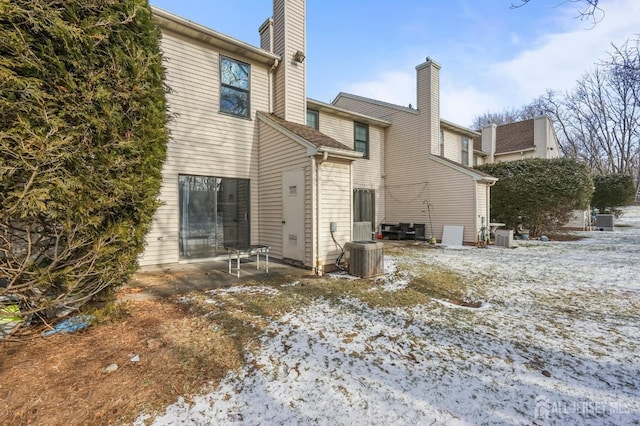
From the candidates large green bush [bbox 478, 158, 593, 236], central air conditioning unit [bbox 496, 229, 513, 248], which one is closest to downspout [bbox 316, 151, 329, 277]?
central air conditioning unit [bbox 496, 229, 513, 248]

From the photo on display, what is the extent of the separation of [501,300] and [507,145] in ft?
70.1

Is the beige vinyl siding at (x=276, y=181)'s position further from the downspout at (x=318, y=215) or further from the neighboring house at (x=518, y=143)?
the neighboring house at (x=518, y=143)

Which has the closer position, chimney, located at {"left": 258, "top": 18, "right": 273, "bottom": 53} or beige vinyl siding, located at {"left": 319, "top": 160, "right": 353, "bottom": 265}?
beige vinyl siding, located at {"left": 319, "top": 160, "right": 353, "bottom": 265}

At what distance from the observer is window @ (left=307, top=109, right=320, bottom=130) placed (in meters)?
11.0

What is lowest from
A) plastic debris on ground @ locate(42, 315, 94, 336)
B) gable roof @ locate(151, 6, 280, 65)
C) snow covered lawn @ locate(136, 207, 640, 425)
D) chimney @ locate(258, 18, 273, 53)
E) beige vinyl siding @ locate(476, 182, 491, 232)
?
snow covered lawn @ locate(136, 207, 640, 425)

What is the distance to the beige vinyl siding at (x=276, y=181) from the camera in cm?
639

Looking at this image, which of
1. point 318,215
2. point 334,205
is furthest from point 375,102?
point 318,215

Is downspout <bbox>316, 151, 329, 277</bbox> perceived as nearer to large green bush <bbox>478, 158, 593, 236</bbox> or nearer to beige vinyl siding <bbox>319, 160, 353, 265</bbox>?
beige vinyl siding <bbox>319, 160, 353, 265</bbox>

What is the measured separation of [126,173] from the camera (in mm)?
3195

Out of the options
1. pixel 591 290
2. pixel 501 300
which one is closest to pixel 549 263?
pixel 591 290

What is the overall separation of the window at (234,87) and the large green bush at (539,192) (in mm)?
11856

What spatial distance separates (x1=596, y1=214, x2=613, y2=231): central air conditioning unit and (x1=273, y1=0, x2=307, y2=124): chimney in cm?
1949

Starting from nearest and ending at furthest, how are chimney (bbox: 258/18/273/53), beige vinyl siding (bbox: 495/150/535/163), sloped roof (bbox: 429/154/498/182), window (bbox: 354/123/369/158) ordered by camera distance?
chimney (bbox: 258/18/273/53) → sloped roof (bbox: 429/154/498/182) → window (bbox: 354/123/369/158) → beige vinyl siding (bbox: 495/150/535/163)

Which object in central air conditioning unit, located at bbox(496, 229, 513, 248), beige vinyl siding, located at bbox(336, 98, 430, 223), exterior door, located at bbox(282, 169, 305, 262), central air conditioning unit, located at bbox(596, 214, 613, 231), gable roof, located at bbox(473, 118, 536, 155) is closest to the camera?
exterior door, located at bbox(282, 169, 305, 262)
